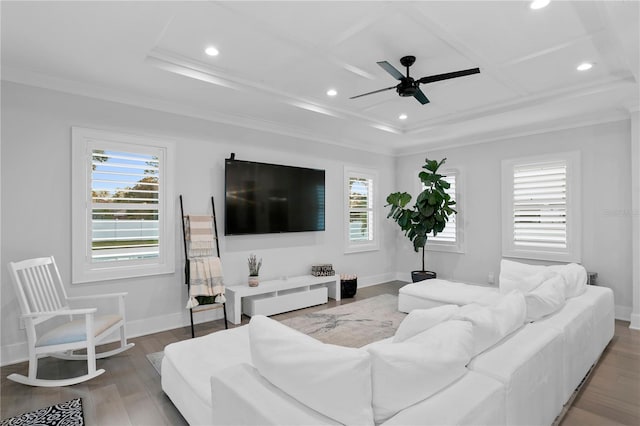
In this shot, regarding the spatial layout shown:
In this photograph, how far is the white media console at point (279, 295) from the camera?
14.0ft

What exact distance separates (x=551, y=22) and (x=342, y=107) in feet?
7.82

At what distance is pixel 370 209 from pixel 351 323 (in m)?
2.72

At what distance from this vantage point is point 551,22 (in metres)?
2.61

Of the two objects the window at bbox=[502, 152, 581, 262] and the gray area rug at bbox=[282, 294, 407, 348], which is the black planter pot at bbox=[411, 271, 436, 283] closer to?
the gray area rug at bbox=[282, 294, 407, 348]

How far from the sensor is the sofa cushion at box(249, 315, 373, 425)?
124cm

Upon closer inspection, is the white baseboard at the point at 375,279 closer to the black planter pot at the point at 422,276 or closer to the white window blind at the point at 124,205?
the black planter pot at the point at 422,276

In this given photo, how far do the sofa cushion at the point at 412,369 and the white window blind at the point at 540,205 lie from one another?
4.23 m

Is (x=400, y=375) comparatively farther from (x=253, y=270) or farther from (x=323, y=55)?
(x=253, y=270)

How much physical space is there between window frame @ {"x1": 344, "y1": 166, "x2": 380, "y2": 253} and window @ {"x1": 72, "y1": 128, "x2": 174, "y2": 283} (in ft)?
9.58

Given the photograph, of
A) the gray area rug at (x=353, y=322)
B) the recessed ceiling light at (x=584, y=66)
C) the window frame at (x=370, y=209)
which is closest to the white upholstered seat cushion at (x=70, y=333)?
the gray area rug at (x=353, y=322)

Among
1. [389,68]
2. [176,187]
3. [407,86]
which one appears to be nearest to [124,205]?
[176,187]

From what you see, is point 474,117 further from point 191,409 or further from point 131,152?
point 191,409

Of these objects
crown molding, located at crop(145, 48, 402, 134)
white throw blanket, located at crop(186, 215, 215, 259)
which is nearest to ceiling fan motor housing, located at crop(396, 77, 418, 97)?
crown molding, located at crop(145, 48, 402, 134)

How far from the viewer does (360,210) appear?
20.5 feet
